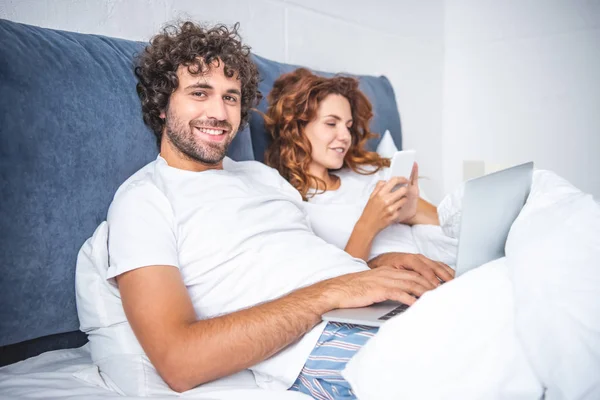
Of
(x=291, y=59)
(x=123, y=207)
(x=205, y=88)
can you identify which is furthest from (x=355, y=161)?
(x=123, y=207)

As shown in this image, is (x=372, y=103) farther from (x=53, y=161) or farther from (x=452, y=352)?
(x=452, y=352)

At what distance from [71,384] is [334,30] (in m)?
1.93

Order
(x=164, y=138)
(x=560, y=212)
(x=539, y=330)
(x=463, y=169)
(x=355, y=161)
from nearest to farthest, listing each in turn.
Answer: (x=539, y=330), (x=560, y=212), (x=164, y=138), (x=355, y=161), (x=463, y=169)

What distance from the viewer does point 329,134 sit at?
1847 mm

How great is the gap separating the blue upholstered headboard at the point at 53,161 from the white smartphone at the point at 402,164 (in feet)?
2.30

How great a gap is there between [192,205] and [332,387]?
1.68 feet

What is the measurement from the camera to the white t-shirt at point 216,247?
1.09 metres

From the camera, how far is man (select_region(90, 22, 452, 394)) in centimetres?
101

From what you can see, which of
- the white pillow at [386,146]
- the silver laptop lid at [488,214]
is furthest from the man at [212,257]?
the white pillow at [386,146]

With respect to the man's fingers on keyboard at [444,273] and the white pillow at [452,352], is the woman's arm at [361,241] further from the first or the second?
the white pillow at [452,352]

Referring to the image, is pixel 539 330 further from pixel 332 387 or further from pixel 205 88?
pixel 205 88

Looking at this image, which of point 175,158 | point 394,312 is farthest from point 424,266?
point 175,158

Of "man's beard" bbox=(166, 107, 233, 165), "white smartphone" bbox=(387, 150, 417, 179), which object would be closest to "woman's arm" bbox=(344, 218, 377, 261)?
"white smartphone" bbox=(387, 150, 417, 179)

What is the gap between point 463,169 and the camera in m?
3.25
